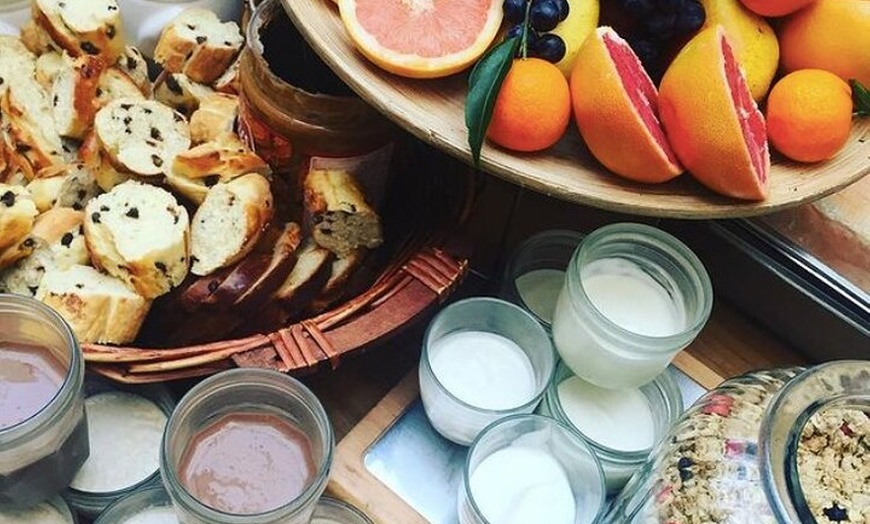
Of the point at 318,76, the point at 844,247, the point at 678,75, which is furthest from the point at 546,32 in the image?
the point at 844,247

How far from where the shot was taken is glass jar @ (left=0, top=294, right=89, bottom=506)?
26.1 inches

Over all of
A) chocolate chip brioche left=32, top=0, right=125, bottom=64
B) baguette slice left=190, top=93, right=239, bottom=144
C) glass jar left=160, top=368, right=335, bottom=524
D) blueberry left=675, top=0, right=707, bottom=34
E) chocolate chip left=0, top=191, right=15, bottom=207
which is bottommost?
glass jar left=160, top=368, right=335, bottom=524

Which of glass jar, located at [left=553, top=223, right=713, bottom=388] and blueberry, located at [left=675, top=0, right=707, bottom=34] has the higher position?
blueberry, located at [left=675, top=0, right=707, bottom=34]

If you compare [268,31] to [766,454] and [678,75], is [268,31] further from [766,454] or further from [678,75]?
[766,454]

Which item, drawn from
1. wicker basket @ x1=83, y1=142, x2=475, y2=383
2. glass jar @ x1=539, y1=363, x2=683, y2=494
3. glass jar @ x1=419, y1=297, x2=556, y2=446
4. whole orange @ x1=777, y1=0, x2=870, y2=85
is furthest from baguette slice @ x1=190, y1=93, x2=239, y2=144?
whole orange @ x1=777, y1=0, x2=870, y2=85

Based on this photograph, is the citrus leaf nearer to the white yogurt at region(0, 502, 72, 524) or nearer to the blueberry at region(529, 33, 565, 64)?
the blueberry at region(529, 33, 565, 64)

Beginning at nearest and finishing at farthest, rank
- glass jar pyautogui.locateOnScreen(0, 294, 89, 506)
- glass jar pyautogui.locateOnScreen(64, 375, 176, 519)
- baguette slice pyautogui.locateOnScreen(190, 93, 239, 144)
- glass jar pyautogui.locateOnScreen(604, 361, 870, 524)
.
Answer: glass jar pyautogui.locateOnScreen(604, 361, 870, 524) < glass jar pyautogui.locateOnScreen(0, 294, 89, 506) < glass jar pyautogui.locateOnScreen(64, 375, 176, 519) < baguette slice pyautogui.locateOnScreen(190, 93, 239, 144)

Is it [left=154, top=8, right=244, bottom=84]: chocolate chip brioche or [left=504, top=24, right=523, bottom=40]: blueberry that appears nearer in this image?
[left=504, top=24, right=523, bottom=40]: blueberry

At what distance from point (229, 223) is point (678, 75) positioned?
0.37 m

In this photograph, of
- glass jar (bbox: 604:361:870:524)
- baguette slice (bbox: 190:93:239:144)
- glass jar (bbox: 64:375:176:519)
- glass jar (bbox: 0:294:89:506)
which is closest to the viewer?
glass jar (bbox: 604:361:870:524)

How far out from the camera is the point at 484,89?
0.69m

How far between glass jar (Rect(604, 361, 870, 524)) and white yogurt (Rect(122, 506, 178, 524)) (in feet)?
1.16

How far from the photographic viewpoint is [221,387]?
27.1 inches

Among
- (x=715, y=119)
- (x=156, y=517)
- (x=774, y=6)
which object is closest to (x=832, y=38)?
(x=774, y=6)
